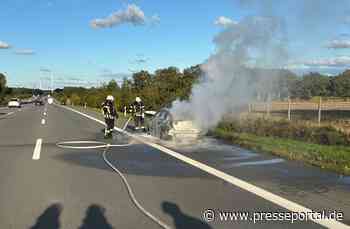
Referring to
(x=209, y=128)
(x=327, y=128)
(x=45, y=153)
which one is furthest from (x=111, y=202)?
(x=209, y=128)

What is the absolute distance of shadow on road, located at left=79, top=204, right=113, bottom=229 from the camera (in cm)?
645

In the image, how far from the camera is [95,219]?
6812mm

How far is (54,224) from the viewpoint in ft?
21.5

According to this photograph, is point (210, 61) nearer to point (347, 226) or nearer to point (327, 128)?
point (327, 128)

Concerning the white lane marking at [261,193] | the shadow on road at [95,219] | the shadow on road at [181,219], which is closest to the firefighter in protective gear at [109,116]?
the white lane marking at [261,193]

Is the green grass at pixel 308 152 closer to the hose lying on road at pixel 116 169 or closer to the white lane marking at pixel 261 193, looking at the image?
the white lane marking at pixel 261 193

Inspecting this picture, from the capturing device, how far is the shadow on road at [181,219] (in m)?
6.43

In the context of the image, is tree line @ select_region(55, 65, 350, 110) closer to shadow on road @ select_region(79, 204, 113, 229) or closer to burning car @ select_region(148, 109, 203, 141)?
burning car @ select_region(148, 109, 203, 141)

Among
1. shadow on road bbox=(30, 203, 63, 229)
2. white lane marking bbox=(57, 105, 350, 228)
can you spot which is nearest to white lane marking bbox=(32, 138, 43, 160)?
white lane marking bbox=(57, 105, 350, 228)

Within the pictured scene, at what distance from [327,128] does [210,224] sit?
42.4 feet

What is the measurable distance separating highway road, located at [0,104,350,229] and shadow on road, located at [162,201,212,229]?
1 centimetres

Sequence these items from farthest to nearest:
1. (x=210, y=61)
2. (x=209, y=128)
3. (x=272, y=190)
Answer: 1. (x=209, y=128)
2. (x=210, y=61)
3. (x=272, y=190)

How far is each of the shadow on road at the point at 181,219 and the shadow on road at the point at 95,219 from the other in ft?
2.90

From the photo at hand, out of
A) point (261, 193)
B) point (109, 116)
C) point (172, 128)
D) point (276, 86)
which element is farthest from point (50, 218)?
point (276, 86)
